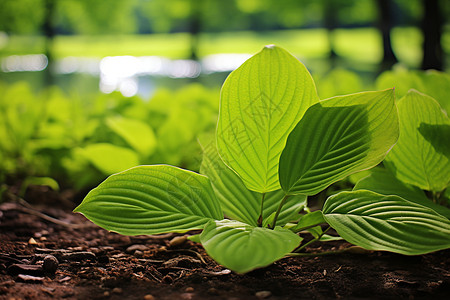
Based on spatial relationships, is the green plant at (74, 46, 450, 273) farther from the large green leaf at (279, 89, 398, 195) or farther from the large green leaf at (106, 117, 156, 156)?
the large green leaf at (106, 117, 156, 156)

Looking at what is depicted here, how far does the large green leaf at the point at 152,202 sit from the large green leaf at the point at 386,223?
0.10 m

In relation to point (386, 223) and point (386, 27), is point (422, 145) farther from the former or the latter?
point (386, 27)

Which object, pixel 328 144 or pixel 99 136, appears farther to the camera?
pixel 99 136

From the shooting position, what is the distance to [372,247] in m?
0.31

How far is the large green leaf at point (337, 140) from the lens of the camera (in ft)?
1.12

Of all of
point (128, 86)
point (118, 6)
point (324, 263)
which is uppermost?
point (118, 6)

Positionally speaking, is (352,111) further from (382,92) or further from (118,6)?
(118,6)

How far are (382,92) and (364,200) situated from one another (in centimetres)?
9

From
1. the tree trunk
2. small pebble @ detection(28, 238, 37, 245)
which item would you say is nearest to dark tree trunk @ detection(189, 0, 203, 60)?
the tree trunk

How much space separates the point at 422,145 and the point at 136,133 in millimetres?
371

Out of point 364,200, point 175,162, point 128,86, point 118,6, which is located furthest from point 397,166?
point 118,6

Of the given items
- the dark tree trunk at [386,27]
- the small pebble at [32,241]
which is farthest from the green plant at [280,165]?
the dark tree trunk at [386,27]

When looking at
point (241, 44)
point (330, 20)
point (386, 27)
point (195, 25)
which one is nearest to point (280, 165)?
point (386, 27)

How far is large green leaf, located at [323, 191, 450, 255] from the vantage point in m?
0.31
